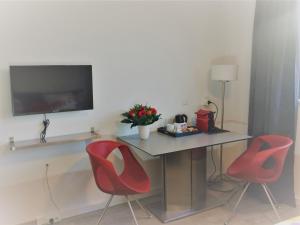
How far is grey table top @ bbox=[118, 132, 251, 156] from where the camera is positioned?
8.88 feet

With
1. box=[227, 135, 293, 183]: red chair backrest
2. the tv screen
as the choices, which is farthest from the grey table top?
the tv screen

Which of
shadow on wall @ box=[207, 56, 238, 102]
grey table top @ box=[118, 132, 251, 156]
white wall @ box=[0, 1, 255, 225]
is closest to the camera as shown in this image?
white wall @ box=[0, 1, 255, 225]

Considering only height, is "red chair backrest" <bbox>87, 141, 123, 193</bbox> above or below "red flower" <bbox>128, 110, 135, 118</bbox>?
below

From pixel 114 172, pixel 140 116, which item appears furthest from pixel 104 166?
pixel 140 116

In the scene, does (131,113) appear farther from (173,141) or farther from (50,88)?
(50,88)

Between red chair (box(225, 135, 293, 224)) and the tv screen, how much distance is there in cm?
149

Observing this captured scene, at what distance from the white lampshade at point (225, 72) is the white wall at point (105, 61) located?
0.77 ft

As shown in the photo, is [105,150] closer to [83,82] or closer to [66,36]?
[83,82]

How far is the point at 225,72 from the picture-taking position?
3281 mm

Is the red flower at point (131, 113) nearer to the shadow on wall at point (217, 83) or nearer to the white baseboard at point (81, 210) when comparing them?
the white baseboard at point (81, 210)

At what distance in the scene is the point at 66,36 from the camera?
107 inches

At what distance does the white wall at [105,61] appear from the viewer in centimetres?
260

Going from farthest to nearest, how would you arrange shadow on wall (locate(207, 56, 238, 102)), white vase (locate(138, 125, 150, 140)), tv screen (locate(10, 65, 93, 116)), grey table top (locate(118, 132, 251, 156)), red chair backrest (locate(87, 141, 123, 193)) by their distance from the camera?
shadow on wall (locate(207, 56, 238, 102)) < white vase (locate(138, 125, 150, 140)) < grey table top (locate(118, 132, 251, 156)) < tv screen (locate(10, 65, 93, 116)) < red chair backrest (locate(87, 141, 123, 193))

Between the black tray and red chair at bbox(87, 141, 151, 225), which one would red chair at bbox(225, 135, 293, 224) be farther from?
red chair at bbox(87, 141, 151, 225)
